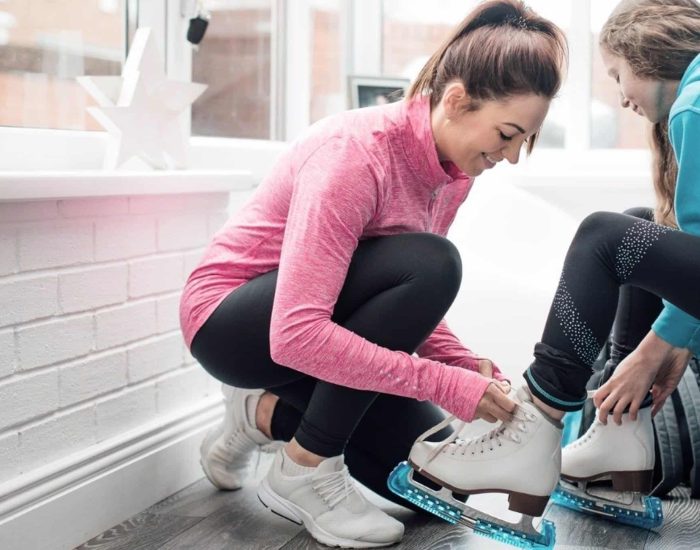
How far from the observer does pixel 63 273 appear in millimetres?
1409

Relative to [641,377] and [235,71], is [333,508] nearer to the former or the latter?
[641,377]

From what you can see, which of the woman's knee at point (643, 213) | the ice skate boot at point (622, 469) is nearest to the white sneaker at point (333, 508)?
the ice skate boot at point (622, 469)

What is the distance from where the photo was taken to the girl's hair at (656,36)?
1.42 m

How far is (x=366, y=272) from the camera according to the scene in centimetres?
138

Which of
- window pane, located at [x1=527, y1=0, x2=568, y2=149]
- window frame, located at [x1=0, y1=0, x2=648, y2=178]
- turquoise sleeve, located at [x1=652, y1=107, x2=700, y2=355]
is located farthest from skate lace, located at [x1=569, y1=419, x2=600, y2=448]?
window pane, located at [x1=527, y1=0, x2=568, y2=149]

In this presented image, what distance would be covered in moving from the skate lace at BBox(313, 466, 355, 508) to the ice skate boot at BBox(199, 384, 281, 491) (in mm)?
224

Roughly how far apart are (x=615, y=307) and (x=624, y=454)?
1.00 ft

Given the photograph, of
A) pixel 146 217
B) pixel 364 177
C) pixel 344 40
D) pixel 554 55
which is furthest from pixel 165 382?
pixel 344 40

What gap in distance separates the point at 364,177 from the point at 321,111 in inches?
69.8

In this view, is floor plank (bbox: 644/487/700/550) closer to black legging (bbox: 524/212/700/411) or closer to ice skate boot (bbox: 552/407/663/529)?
ice skate boot (bbox: 552/407/663/529)

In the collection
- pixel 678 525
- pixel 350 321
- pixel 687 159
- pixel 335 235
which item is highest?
pixel 687 159

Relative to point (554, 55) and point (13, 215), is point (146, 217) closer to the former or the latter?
point (13, 215)

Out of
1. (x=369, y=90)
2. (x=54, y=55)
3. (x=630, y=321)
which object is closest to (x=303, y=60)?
(x=369, y=90)

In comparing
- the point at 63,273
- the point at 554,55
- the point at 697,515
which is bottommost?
the point at 697,515
